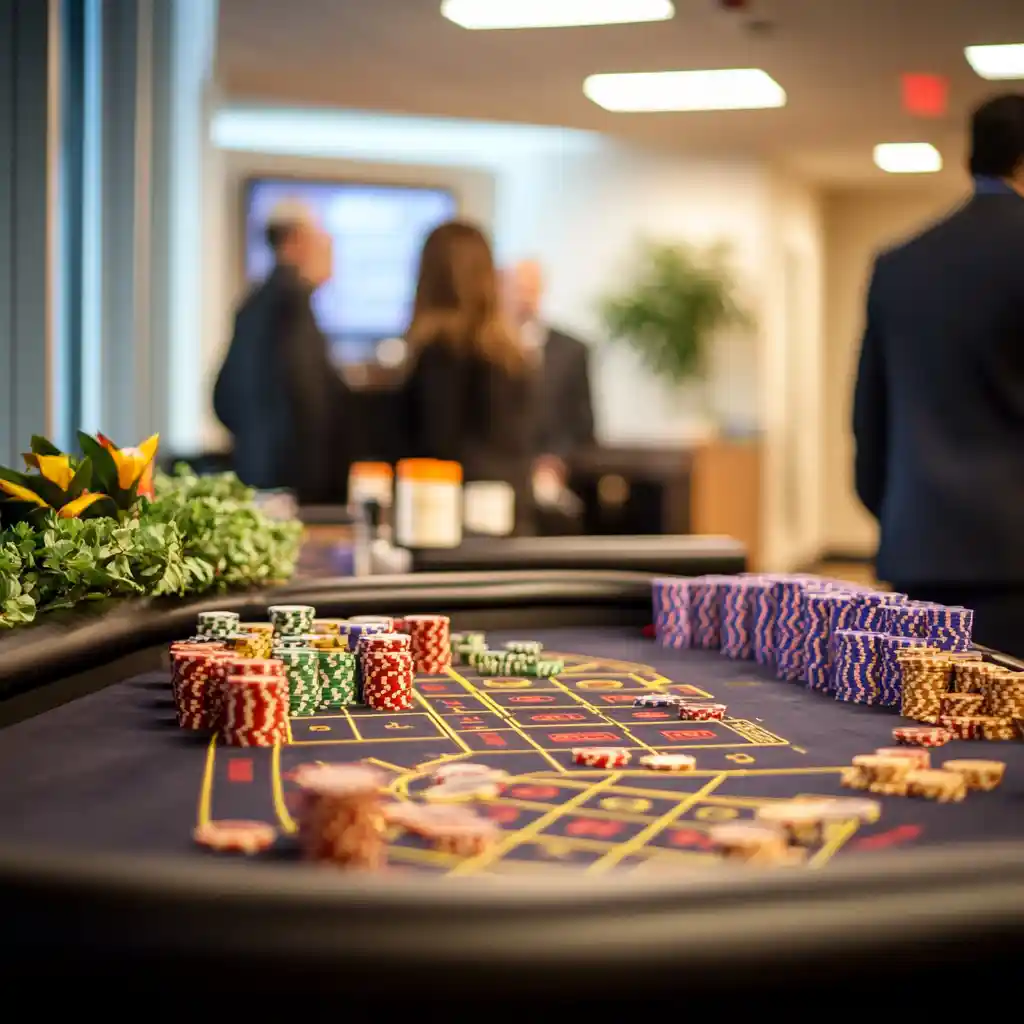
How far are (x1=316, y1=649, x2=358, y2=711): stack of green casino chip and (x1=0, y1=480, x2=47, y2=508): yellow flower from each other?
496 millimetres

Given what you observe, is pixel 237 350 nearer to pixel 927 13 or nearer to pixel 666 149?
pixel 927 13

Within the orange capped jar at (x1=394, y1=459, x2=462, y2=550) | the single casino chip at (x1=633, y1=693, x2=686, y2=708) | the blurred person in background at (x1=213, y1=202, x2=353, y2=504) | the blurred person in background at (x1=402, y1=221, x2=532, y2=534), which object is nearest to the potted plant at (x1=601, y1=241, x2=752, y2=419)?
the blurred person in background at (x1=213, y1=202, x2=353, y2=504)

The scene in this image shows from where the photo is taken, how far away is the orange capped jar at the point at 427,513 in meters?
3.27

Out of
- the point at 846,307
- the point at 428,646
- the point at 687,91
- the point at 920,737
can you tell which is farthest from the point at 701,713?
the point at 846,307

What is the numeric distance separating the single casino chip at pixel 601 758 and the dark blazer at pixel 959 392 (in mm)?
1755

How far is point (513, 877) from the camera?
40.3 inches

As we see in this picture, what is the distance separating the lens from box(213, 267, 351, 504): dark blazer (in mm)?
5055

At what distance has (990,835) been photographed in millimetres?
1215

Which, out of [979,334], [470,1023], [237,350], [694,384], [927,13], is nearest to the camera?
[470,1023]

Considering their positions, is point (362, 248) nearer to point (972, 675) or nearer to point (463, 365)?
point (463, 365)

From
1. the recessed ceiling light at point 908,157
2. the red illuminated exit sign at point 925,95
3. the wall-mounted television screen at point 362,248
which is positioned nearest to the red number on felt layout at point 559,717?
the red illuminated exit sign at point 925,95

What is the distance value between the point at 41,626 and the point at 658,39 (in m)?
5.26

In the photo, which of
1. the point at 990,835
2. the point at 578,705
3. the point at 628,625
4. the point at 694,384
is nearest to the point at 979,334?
the point at 628,625

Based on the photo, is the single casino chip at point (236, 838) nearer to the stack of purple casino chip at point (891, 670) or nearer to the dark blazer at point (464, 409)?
the stack of purple casino chip at point (891, 670)
